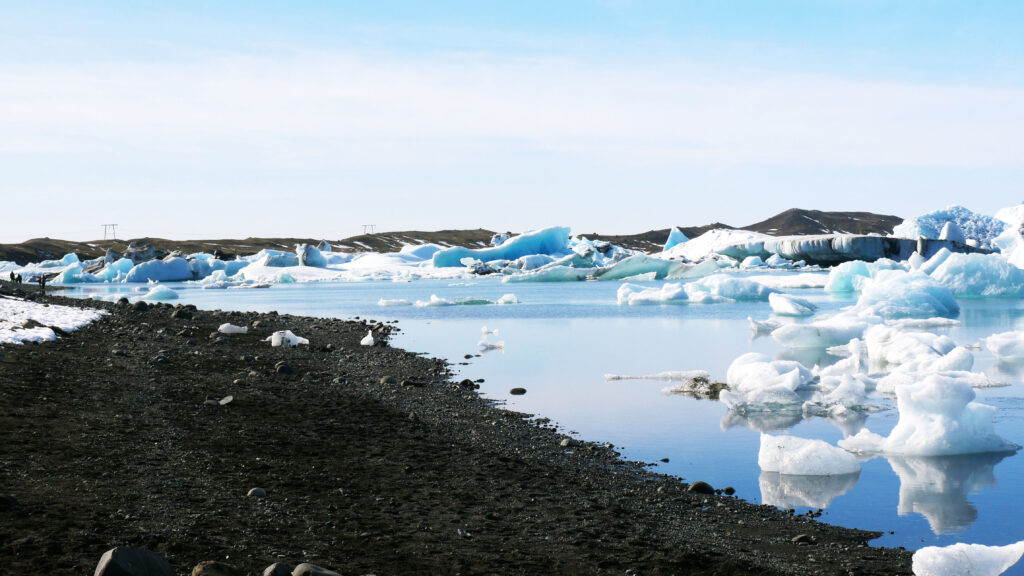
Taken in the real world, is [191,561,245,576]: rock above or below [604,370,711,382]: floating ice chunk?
above

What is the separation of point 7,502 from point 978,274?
28.5m

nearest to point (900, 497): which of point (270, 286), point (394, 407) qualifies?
point (394, 407)

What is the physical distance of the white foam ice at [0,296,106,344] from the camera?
36.7ft

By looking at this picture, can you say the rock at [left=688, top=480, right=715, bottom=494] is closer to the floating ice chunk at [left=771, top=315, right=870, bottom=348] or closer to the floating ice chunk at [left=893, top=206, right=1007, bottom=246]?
the floating ice chunk at [left=771, top=315, right=870, bottom=348]

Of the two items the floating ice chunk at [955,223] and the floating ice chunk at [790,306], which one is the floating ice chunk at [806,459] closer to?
the floating ice chunk at [790,306]

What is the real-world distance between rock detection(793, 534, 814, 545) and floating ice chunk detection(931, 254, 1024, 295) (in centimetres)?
2480

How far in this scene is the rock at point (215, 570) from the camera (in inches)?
128

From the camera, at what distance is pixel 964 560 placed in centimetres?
387

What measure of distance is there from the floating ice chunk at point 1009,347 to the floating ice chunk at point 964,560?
9.81 m

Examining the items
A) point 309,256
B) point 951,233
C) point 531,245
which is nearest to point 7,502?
point 951,233

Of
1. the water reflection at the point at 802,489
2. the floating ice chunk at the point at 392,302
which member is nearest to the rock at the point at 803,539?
the water reflection at the point at 802,489

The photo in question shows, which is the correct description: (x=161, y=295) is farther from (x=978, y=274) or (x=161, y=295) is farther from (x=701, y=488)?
(x=701, y=488)

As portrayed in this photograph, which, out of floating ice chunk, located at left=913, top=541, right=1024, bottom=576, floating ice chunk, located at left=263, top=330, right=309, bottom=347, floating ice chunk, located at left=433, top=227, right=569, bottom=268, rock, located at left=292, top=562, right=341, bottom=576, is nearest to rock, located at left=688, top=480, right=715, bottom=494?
floating ice chunk, located at left=913, top=541, right=1024, bottom=576

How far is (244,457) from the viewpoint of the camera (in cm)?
574
